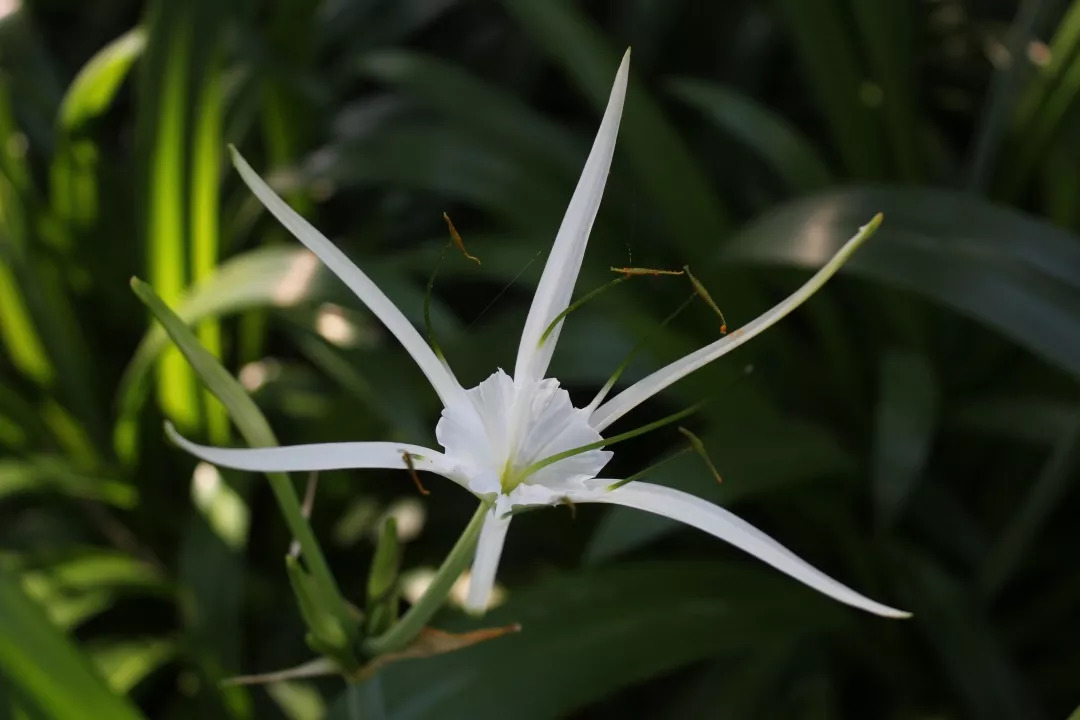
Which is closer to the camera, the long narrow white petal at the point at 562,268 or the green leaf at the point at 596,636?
the long narrow white petal at the point at 562,268

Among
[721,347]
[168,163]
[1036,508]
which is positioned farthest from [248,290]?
[1036,508]

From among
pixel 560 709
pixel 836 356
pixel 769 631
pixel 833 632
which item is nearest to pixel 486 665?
pixel 560 709

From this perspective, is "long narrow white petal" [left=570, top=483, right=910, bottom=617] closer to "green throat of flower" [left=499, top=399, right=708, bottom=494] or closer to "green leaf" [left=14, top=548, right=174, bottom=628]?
"green throat of flower" [left=499, top=399, right=708, bottom=494]

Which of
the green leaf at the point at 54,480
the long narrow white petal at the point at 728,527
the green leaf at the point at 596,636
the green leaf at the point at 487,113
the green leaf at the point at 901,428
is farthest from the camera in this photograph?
the green leaf at the point at 487,113

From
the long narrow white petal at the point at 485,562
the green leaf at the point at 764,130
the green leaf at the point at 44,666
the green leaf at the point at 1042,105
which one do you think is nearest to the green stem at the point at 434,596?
the long narrow white petal at the point at 485,562

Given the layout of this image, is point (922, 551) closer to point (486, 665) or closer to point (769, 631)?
point (769, 631)

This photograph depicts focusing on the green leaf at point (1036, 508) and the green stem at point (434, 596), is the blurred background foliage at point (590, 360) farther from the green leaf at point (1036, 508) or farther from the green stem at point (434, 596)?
the green stem at point (434, 596)
